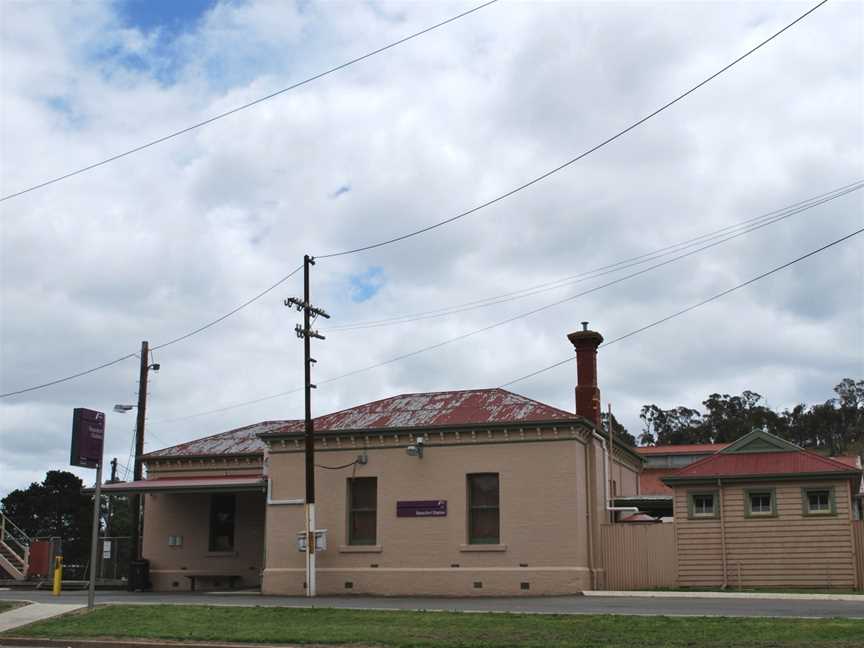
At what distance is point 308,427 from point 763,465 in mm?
12408

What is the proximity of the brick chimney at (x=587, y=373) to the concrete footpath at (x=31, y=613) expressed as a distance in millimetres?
14871

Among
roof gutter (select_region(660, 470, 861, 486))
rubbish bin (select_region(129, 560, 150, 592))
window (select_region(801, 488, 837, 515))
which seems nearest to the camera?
roof gutter (select_region(660, 470, 861, 486))

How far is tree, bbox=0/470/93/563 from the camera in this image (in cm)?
6935

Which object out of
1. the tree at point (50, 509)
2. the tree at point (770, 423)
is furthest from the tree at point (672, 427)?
the tree at point (50, 509)

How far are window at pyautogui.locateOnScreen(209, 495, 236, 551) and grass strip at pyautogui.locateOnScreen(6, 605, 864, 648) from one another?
13.0m

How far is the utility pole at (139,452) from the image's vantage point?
33.6 metres

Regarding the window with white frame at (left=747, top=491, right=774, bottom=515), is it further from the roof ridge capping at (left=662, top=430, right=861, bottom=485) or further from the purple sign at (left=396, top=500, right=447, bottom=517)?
the purple sign at (left=396, top=500, right=447, bottom=517)

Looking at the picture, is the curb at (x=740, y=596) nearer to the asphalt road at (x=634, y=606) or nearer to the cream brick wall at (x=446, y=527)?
the asphalt road at (x=634, y=606)

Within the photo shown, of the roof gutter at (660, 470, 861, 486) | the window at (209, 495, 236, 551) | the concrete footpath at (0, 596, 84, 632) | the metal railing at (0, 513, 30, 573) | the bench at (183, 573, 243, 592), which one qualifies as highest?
the roof gutter at (660, 470, 861, 486)

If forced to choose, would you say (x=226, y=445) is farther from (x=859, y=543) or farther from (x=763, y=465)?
(x=859, y=543)

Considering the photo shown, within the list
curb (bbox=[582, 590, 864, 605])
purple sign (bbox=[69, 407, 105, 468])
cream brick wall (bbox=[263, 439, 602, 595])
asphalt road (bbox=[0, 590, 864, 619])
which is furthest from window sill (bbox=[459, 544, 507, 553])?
purple sign (bbox=[69, 407, 105, 468])

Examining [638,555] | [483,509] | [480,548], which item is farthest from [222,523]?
[638,555]

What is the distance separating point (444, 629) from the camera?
16047mm

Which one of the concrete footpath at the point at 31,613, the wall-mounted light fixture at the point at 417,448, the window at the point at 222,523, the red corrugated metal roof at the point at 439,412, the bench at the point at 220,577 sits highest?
the red corrugated metal roof at the point at 439,412
